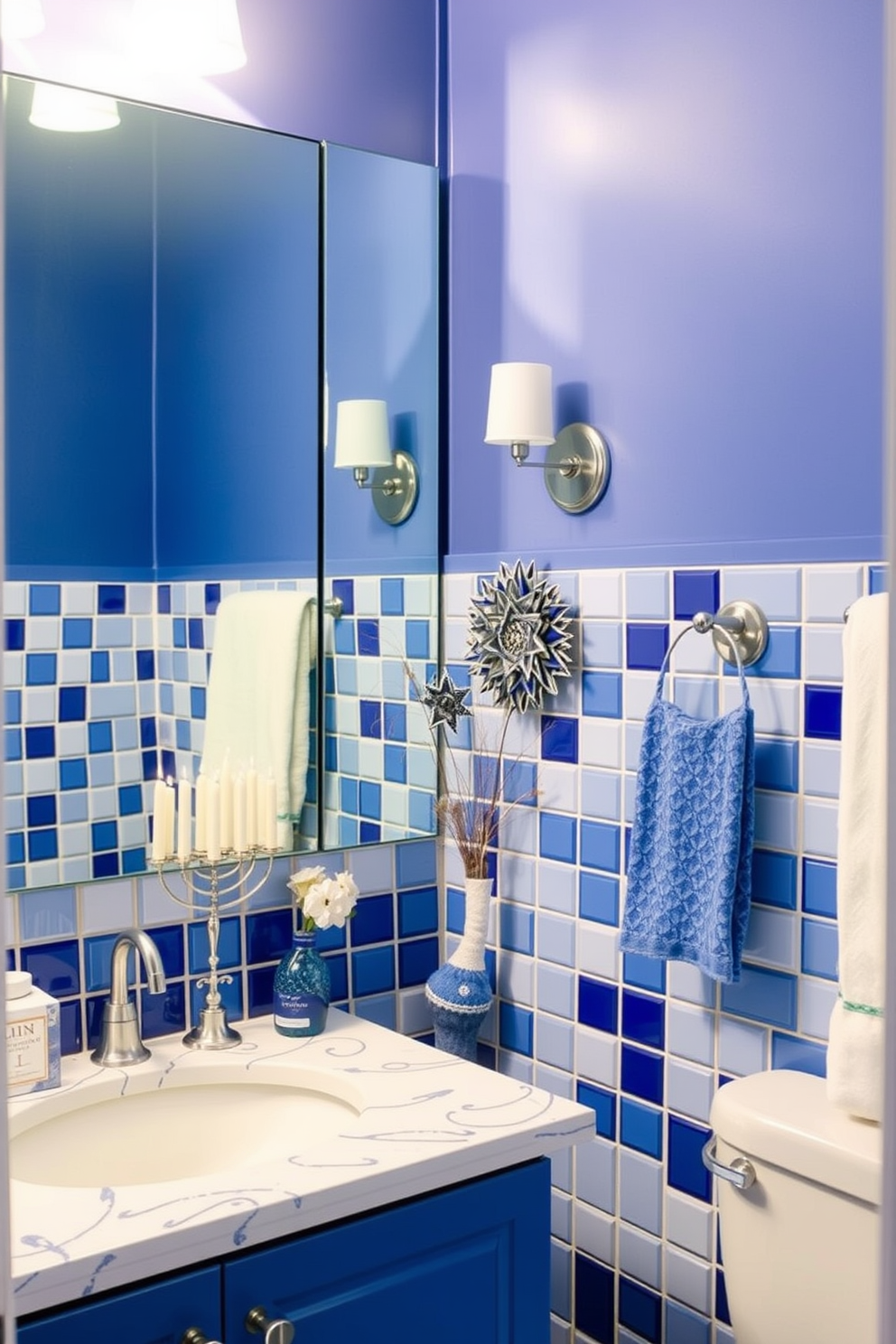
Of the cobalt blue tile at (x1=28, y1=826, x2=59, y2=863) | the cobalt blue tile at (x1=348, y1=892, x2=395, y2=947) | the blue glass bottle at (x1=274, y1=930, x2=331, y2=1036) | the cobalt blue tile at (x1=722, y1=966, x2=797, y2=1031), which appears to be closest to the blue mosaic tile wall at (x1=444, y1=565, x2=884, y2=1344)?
the cobalt blue tile at (x1=722, y1=966, x2=797, y2=1031)

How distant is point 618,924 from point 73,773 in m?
0.75

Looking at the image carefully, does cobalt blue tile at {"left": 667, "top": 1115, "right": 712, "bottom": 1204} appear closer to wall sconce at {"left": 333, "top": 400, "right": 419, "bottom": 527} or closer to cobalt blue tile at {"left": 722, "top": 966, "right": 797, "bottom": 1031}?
cobalt blue tile at {"left": 722, "top": 966, "right": 797, "bottom": 1031}

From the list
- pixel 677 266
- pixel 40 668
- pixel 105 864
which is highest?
pixel 677 266

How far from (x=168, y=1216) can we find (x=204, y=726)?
73cm

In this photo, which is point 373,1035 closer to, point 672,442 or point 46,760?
point 46,760

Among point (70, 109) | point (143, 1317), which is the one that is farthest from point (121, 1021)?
point (70, 109)

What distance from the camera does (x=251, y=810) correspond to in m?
1.86

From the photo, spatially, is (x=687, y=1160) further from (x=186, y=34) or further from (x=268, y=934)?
(x=186, y=34)

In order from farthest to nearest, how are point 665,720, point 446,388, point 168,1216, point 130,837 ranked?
point 446,388, point 130,837, point 665,720, point 168,1216

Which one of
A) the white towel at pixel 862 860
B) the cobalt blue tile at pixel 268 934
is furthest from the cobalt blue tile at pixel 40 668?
the white towel at pixel 862 860

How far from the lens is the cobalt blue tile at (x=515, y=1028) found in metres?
1.99

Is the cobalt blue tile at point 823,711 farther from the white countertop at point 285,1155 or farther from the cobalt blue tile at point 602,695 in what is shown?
the white countertop at point 285,1155

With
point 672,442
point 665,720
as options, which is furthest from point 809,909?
point 672,442

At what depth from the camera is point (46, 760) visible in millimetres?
1719
